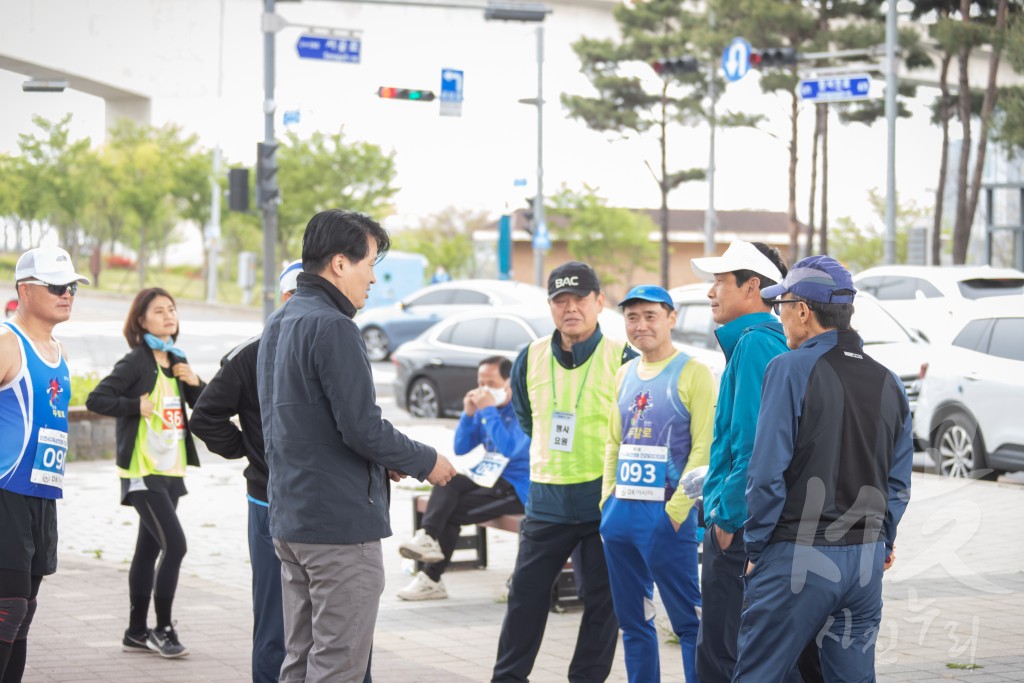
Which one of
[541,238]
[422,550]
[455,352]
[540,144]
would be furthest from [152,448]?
[540,144]

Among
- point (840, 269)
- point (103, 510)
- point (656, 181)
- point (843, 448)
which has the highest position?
point (656, 181)

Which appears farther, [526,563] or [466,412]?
[466,412]

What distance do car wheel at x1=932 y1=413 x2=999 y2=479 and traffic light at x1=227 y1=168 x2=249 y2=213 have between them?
13.0m

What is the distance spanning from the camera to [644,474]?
562 cm

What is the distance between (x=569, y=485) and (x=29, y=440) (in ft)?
7.14

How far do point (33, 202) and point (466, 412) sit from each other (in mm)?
33368

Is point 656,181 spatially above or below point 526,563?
above

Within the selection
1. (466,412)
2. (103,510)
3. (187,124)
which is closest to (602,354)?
(466,412)

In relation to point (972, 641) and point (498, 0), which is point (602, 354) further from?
point (498, 0)

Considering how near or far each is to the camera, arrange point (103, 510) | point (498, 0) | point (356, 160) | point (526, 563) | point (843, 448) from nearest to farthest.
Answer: point (843, 448), point (526, 563), point (103, 510), point (498, 0), point (356, 160)

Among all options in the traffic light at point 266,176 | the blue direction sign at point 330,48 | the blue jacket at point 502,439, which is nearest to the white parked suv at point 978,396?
the blue jacket at point 502,439

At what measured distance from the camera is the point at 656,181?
51.6 m

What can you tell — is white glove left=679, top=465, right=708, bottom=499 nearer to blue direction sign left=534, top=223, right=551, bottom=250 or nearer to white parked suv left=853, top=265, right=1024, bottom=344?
white parked suv left=853, top=265, right=1024, bottom=344

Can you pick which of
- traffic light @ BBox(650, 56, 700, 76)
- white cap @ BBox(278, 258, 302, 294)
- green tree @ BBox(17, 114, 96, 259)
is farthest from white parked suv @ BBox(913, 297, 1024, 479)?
green tree @ BBox(17, 114, 96, 259)
